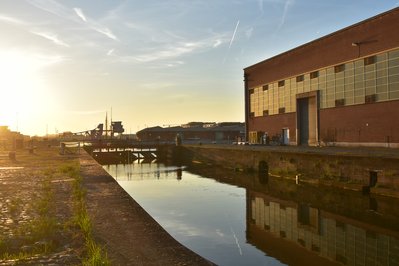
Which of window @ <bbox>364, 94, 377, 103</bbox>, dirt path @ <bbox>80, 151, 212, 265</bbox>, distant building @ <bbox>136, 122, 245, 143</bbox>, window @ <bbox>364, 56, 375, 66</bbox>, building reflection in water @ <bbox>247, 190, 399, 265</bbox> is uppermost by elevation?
window @ <bbox>364, 56, 375, 66</bbox>

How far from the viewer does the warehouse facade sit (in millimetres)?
35219

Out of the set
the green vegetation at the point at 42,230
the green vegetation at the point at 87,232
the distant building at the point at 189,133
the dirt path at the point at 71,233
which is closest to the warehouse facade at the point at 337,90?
the dirt path at the point at 71,233

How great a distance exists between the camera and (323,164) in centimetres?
2920

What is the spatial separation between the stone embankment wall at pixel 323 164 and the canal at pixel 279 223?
3.97 ft

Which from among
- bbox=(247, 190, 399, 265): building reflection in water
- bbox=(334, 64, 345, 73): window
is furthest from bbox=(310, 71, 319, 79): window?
bbox=(247, 190, 399, 265): building reflection in water

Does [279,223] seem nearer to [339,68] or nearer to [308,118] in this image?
[339,68]

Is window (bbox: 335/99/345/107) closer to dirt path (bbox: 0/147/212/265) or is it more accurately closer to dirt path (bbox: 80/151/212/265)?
dirt path (bbox: 0/147/212/265)

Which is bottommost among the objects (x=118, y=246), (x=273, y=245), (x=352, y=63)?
(x=273, y=245)

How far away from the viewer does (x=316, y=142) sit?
44.9 meters

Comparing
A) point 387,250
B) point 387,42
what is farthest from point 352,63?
point 387,250

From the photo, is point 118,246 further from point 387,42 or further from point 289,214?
point 387,42

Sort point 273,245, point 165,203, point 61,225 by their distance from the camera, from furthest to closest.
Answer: point 165,203 → point 273,245 → point 61,225

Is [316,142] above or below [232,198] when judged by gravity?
above

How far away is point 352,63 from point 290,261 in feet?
103
